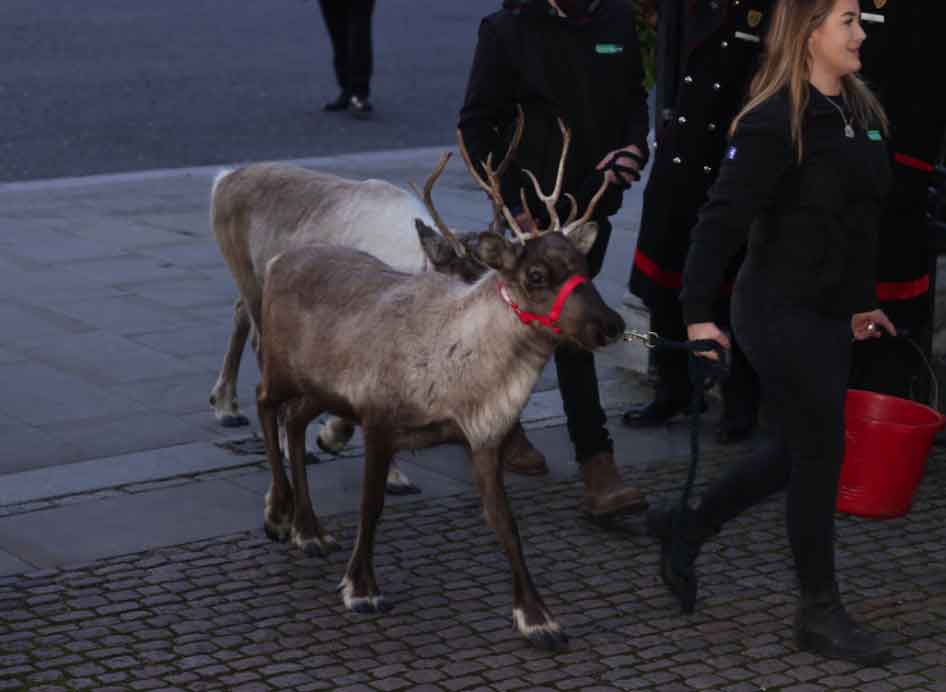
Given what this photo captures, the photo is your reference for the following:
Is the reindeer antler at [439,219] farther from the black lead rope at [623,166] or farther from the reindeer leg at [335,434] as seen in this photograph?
the reindeer leg at [335,434]

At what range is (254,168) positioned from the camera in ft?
25.8

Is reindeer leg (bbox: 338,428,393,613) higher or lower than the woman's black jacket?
lower

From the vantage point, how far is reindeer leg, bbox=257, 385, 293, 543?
22.0 feet

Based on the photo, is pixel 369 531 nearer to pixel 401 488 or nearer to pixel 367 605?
pixel 367 605

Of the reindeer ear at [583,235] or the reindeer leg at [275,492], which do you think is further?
the reindeer leg at [275,492]

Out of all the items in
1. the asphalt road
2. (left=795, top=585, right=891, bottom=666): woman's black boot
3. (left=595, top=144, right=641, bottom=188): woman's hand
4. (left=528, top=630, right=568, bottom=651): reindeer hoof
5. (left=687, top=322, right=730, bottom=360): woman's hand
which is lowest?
the asphalt road

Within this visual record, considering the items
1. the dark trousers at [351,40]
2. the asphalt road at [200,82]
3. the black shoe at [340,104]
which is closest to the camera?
the asphalt road at [200,82]

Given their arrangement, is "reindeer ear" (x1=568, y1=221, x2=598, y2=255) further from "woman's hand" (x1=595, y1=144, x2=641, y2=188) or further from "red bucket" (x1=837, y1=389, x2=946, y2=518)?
"red bucket" (x1=837, y1=389, x2=946, y2=518)

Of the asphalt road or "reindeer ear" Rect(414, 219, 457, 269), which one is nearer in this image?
"reindeer ear" Rect(414, 219, 457, 269)

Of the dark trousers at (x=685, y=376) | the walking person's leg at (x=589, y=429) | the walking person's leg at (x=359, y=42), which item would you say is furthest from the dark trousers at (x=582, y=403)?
the walking person's leg at (x=359, y=42)

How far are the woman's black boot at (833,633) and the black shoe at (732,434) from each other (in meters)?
2.36

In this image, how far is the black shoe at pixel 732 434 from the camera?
806cm

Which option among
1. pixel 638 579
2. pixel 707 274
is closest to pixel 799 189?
pixel 707 274

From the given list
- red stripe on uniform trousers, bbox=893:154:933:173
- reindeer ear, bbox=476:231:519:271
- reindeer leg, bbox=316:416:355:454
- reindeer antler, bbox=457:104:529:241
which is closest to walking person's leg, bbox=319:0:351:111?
red stripe on uniform trousers, bbox=893:154:933:173
